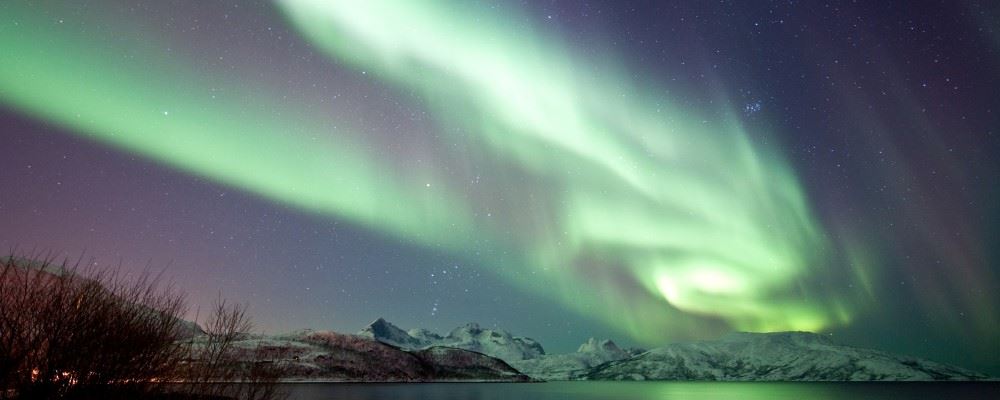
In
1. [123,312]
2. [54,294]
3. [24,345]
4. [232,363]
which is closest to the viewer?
[24,345]

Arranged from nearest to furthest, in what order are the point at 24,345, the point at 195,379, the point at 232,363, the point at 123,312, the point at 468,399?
the point at 24,345
the point at 123,312
the point at 195,379
the point at 232,363
the point at 468,399

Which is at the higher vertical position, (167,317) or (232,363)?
(167,317)

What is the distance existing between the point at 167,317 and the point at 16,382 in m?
3.99

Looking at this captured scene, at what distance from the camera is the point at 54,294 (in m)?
17.4

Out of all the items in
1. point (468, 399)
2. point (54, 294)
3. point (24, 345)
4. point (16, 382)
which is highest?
point (54, 294)

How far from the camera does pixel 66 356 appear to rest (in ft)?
55.7

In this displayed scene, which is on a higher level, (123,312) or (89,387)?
(123,312)

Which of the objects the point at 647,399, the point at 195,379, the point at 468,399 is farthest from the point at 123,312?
the point at 647,399

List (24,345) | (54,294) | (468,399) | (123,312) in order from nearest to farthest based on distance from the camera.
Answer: (24,345) → (54,294) → (123,312) → (468,399)

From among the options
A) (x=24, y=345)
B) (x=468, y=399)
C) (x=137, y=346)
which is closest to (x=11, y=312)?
(x=24, y=345)

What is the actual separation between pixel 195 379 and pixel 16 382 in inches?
230

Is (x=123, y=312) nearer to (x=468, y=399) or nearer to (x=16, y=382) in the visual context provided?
(x=16, y=382)

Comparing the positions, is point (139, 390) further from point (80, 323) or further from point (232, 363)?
point (232, 363)

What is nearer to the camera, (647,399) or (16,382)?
(16,382)
